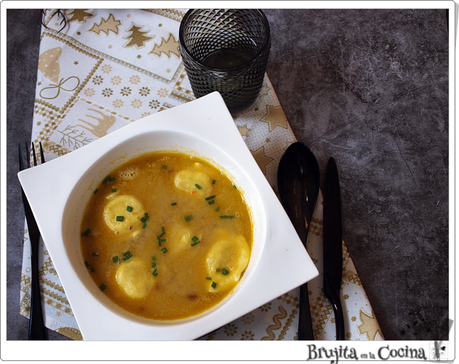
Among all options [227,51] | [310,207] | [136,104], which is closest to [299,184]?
[310,207]

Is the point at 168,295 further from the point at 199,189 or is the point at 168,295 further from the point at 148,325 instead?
the point at 199,189

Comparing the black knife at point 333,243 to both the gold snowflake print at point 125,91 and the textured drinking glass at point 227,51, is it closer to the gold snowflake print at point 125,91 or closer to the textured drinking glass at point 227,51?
the textured drinking glass at point 227,51

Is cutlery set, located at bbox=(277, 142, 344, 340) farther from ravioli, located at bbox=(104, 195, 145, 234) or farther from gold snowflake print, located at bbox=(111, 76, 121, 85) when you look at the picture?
gold snowflake print, located at bbox=(111, 76, 121, 85)

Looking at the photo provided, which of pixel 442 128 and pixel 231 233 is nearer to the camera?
pixel 231 233

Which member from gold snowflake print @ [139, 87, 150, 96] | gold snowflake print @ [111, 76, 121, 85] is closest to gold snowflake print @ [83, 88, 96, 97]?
gold snowflake print @ [111, 76, 121, 85]

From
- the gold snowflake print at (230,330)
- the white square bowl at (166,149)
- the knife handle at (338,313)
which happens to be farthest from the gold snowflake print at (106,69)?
the knife handle at (338,313)

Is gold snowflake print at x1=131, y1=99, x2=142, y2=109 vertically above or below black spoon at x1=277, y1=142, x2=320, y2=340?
above

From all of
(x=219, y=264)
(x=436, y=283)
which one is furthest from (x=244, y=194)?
(x=436, y=283)
